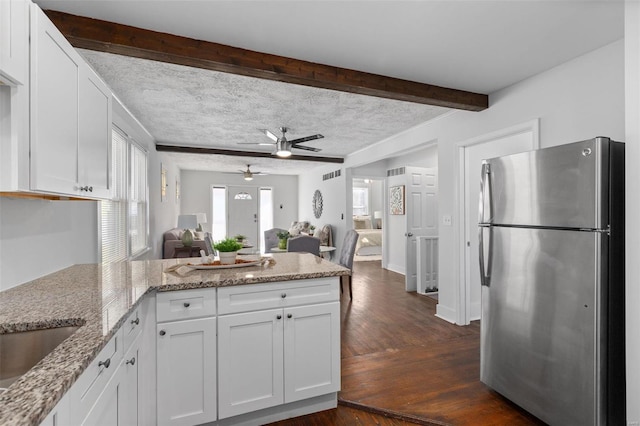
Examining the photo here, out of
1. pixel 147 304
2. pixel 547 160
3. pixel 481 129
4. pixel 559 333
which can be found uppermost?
pixel 481 129

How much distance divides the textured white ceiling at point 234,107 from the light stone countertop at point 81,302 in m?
1.58

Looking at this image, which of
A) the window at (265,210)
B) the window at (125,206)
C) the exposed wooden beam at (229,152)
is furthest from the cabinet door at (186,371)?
the window at (265,210)

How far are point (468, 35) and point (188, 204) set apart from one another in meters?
8.22

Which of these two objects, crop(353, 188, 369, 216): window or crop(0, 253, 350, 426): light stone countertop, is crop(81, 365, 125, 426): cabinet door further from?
crop(353, 188, 369, 216): window

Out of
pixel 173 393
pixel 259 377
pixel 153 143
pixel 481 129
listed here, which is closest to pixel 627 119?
pixel 481 129

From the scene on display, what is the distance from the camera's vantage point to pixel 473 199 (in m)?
3.69

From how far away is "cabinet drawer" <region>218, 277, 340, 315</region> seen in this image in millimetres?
1818

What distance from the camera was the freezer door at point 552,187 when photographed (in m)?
1.61

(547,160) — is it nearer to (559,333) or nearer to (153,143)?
(559,333)

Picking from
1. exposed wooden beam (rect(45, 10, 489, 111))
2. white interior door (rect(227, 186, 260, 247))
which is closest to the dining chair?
exposed wooden beam (rect(45, 10, 489, 111))

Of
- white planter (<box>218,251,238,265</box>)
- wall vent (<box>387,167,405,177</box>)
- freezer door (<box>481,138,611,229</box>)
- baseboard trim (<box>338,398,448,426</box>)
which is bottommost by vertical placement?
baseboard trim (<box>338,398,448,426</box>)

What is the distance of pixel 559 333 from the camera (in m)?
1.79

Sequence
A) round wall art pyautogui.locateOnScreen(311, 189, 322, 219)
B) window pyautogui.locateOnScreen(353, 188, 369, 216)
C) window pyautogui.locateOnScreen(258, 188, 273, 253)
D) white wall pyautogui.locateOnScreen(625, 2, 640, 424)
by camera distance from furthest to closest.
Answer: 1. window pyautogui.locateOnScreen(353, 188, 369, 216)
2. window pyautogui.locateOnScreen(258, 188, 273, 253)
3. round wall art pyautogui.locateOnScreen(311, 189, 322, 219)
4. white wall pyautogui.locateOnScreen(625, 2, 640, 424)

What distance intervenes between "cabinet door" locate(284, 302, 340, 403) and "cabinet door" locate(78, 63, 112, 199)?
131 cm
